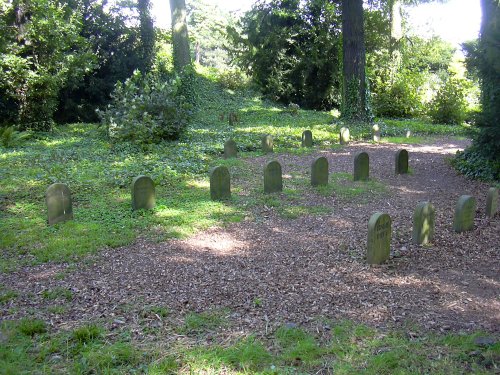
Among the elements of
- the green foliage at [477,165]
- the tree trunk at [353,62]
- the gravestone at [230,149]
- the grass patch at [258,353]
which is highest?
the tree trunk at [353,62]

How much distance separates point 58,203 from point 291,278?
4.12m

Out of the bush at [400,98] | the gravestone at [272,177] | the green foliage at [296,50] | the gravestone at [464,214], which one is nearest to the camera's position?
the gravestone at [464,214]

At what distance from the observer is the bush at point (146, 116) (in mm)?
13445

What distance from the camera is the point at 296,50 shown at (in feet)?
84.2

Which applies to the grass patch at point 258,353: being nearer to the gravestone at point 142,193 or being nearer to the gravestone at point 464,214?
the gravestone at point 464,214

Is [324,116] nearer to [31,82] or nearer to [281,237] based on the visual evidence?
[31,82]

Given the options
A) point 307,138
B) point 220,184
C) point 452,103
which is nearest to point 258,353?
point 220,184

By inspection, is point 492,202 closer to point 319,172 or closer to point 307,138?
point 319,172

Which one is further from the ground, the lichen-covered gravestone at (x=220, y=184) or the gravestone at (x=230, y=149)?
the gravestone at (x=230, y=149)

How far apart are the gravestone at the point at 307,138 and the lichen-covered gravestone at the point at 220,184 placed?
22.4ft

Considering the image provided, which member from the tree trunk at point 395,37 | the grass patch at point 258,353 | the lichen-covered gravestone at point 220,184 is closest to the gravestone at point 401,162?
the lichen-covered gravestone at point 220,184

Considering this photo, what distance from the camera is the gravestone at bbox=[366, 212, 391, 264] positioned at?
565 centimetres

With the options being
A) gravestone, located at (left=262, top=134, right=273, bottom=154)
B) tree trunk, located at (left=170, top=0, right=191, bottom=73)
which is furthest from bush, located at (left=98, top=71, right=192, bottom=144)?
tree trunk, located at (left=170, top=0, right=191, bottom=73)

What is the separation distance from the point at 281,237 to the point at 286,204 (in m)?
1.73
